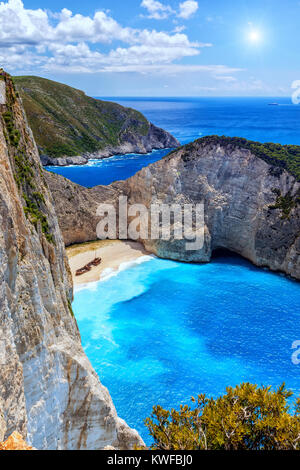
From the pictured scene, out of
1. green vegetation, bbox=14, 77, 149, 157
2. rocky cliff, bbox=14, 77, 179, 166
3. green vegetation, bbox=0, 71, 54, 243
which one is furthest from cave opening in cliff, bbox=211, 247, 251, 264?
green vegetation, bbox=14, 77, 149, 157

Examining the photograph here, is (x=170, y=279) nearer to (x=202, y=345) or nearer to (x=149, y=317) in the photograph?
(x=149, y=317)

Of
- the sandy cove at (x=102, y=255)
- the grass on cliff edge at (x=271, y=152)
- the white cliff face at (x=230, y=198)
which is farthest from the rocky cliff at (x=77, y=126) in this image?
the grass on cliff edge at (x=271, y=152)

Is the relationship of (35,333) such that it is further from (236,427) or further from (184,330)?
(184,330)

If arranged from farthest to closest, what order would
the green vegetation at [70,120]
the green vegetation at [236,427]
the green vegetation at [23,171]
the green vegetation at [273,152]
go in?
the green vegetation at [70,120] → the green vegetation at [273,152] → the green vegetation at [23,171] → the green vegetation at [236,427]

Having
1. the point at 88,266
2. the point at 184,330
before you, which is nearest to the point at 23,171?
the point at 184,330

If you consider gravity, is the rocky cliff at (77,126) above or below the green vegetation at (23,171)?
above

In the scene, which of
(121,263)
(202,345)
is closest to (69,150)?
(121,263)

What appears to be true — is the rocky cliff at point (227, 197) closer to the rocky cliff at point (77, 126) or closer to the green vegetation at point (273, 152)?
the green vegetation at point (273, 152)
